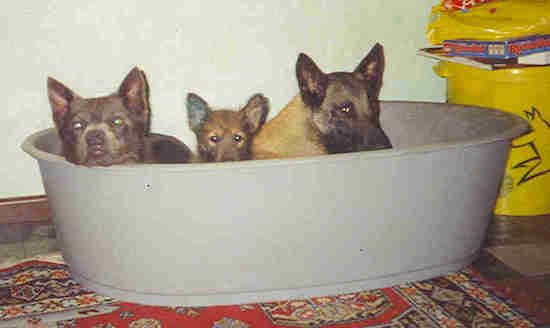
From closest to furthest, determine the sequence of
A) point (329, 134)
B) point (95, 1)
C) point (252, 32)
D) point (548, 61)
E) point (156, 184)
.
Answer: point (156, 184) → point (329, 134) → point (548, 61) → point (95, 1) → point (252, 32)

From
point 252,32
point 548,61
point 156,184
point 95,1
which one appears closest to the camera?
point 156,184

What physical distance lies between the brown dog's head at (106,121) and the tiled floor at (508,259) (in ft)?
2.16

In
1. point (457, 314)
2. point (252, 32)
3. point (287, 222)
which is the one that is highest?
point (252, 32)

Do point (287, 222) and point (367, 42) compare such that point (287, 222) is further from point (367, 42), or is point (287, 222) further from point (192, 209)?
point (367, 42)

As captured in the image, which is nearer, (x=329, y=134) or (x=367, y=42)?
(x=329, y=134)

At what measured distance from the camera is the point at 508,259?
1809 millimetres

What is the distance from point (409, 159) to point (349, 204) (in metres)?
0.21

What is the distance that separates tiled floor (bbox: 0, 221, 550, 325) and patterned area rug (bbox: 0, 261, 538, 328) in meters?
0.05

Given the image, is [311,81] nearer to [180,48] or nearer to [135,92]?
[135,92]

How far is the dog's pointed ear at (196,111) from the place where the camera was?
1679 millimetres

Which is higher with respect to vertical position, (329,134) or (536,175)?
(329,134)

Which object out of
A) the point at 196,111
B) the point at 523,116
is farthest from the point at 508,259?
the point at 196,111

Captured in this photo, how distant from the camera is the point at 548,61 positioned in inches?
81.1

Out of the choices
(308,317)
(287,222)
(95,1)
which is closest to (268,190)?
(287,222)
